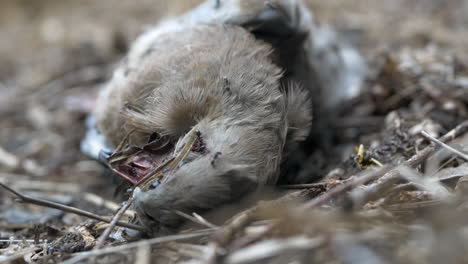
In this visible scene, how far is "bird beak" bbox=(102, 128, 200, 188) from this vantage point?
5.81 ft

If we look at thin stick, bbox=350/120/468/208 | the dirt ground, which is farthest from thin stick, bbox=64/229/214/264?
thin stick, bbox=350/120/468/208

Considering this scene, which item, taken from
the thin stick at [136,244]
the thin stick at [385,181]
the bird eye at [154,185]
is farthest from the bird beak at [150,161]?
the thin stick at [385,181]

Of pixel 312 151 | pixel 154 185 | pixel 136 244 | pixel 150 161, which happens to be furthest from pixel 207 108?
pixel 312 151

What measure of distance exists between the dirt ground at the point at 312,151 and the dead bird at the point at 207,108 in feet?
0.45

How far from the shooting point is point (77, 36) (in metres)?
6.44

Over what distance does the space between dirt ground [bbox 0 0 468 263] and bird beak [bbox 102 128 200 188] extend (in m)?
0.23

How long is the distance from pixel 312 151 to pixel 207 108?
1.46 m

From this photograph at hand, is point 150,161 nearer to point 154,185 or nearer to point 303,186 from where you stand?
point 154,185

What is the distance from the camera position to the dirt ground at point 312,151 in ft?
4.66

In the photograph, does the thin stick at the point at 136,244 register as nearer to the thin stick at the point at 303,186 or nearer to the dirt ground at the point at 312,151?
the dirt ground at the point at 312,151

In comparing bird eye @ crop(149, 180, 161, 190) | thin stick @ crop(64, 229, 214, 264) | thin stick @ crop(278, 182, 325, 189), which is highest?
bird eye @ crop(149, 180, 161, 190)

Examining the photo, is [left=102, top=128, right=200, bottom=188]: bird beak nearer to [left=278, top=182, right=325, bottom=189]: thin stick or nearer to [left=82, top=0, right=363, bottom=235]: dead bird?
[left=82, top=0, right=363, bottom=235]: dead bird

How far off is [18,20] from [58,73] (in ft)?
8.04

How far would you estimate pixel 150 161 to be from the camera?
1.92m
